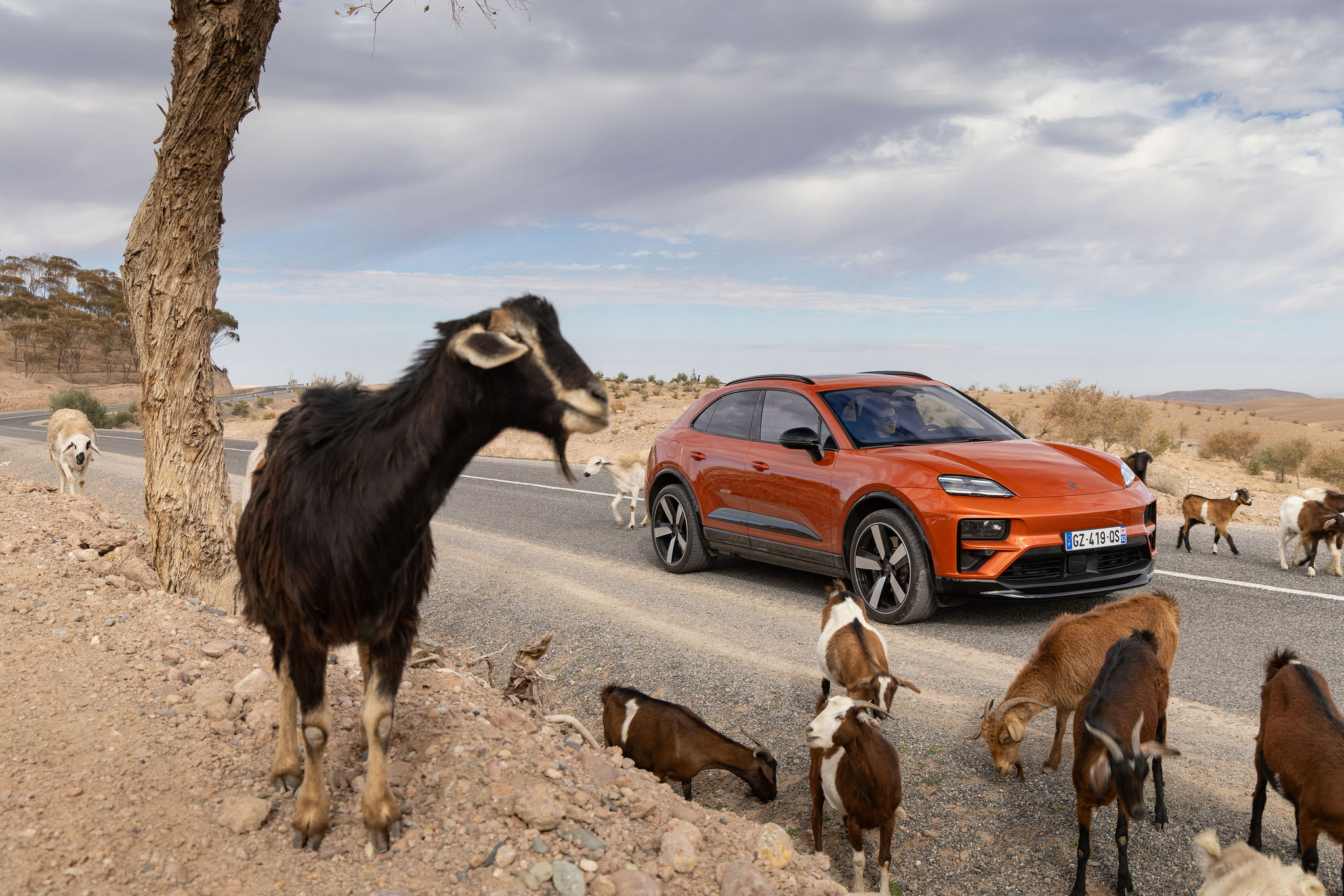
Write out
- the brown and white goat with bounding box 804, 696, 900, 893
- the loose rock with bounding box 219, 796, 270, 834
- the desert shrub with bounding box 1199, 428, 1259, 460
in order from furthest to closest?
the desert shrub with bounding box 1199, 428, 1259, 460, the brown and white goat with bounding box 804, 696, 900, 893, the loose rock with bounding box 219, 796, 270, 834

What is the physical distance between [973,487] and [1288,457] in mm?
30356

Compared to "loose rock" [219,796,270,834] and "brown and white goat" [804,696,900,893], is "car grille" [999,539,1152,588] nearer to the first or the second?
"brown and white goat" [804,696,900,893]

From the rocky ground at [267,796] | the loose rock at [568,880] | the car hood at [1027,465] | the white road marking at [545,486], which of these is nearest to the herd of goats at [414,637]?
the rocky ground at [267,796]

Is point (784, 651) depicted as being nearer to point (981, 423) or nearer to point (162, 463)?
point (981, 423)

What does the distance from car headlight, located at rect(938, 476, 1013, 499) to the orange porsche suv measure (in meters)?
0.01

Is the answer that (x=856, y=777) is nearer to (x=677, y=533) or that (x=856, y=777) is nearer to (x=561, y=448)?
(x=561, y=448)

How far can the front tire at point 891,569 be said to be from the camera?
23.1 ft

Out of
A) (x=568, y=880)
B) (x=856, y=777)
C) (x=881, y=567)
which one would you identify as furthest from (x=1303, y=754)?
(x=881, y=567)

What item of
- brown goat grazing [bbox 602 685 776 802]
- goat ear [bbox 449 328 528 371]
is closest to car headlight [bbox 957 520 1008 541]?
brown goat grazing [bbox 602 685 776 802]

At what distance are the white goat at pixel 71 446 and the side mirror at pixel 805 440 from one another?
12325 millimetres

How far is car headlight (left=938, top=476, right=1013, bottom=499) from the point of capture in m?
6.86

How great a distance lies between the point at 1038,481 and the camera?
6973mm

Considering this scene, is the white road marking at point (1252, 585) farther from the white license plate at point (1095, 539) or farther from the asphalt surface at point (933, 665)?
the white license plate at point (1095, 539)

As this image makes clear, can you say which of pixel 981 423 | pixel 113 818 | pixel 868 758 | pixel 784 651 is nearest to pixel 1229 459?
pixel 981 423
